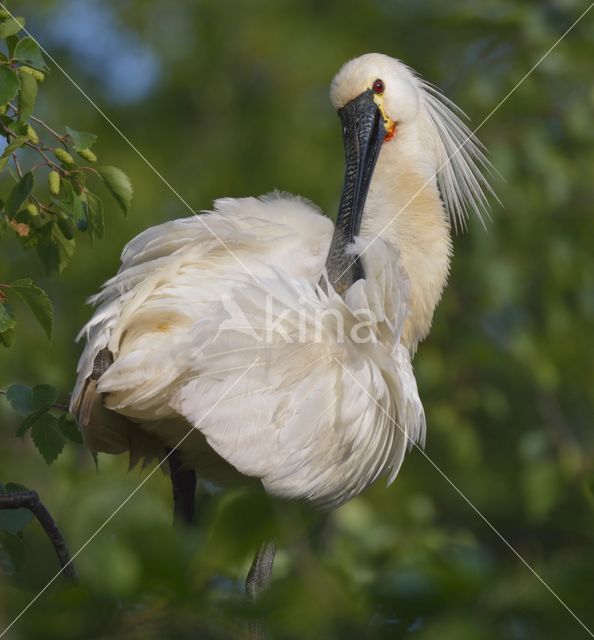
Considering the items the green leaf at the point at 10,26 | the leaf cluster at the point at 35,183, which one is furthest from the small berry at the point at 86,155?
the green leaf at the point at 10,26

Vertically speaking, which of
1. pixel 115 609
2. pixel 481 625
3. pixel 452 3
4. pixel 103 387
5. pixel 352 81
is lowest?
pixel 103 387

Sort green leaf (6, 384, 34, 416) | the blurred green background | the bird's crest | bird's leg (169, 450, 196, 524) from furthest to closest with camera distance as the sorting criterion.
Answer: the blurred green background → the bird's crest → bird's leg (169, 450, 196, 524) → green leaf (6, 384, 34, 416)

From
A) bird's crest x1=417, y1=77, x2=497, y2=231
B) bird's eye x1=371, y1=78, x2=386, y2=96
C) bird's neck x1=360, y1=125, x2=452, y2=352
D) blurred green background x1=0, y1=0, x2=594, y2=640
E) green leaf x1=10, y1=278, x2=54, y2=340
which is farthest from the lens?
blurred green background x1=0, y1=0, x2=594, y2=640

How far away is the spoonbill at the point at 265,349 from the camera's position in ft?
6.73

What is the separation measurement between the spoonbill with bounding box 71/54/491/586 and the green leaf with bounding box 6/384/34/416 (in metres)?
0.09

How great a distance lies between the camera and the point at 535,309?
18.3ft

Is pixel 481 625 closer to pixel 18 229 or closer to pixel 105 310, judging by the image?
pixel 18 229

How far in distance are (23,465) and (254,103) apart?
269cm

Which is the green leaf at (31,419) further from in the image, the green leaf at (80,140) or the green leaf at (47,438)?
the green leaf at (80,140)

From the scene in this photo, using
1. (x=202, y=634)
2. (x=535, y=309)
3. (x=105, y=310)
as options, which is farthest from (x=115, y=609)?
(x=535, y=309)

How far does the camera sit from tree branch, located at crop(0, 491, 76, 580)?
1875mm

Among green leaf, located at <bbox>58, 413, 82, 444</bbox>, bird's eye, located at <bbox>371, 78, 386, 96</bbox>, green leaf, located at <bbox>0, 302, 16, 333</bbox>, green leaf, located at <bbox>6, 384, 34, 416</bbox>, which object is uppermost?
bird's eye, located at <bbox>371, 78, 386, 96</bbox>

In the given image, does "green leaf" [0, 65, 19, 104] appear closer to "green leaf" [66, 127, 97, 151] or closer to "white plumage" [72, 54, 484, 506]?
"green leaf" [66, 127, 97, 151]

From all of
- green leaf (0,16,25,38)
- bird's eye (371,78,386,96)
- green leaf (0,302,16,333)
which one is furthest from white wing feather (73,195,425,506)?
bird's eye (371,78,386,96)
